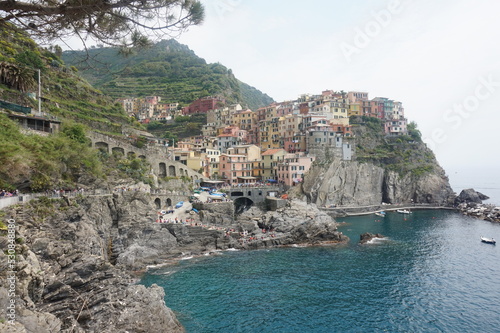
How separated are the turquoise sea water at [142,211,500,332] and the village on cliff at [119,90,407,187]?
2888cm

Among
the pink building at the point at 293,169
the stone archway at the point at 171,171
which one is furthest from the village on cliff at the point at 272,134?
the stone archway at the point at 171,171

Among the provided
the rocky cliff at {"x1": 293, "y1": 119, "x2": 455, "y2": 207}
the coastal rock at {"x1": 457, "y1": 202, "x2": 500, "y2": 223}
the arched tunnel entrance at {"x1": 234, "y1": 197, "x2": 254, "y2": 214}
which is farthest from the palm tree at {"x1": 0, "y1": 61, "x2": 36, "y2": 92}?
the coastal rock at {"x1": 457, "y1": 202, "x2": 500, "y2": 223}

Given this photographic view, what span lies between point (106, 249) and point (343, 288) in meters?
23.3

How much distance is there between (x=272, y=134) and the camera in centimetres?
7944

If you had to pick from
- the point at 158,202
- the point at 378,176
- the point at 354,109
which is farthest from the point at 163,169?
the point at 354,109

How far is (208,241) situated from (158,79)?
110 meters

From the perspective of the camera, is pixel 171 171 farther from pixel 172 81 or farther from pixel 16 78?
pixel 172 81

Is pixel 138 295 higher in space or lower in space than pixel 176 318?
higher

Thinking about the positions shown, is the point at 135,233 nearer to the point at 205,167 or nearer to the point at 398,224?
the point at 205,167

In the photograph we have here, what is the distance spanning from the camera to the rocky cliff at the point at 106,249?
48.3 feet

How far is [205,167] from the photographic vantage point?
64.2 meters

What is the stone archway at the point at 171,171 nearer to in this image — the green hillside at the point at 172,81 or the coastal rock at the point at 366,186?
the coastal rock at the point at 366,186

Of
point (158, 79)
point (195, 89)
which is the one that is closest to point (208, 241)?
point (195, 89)

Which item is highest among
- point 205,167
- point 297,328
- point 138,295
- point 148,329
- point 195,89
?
point 195,89
